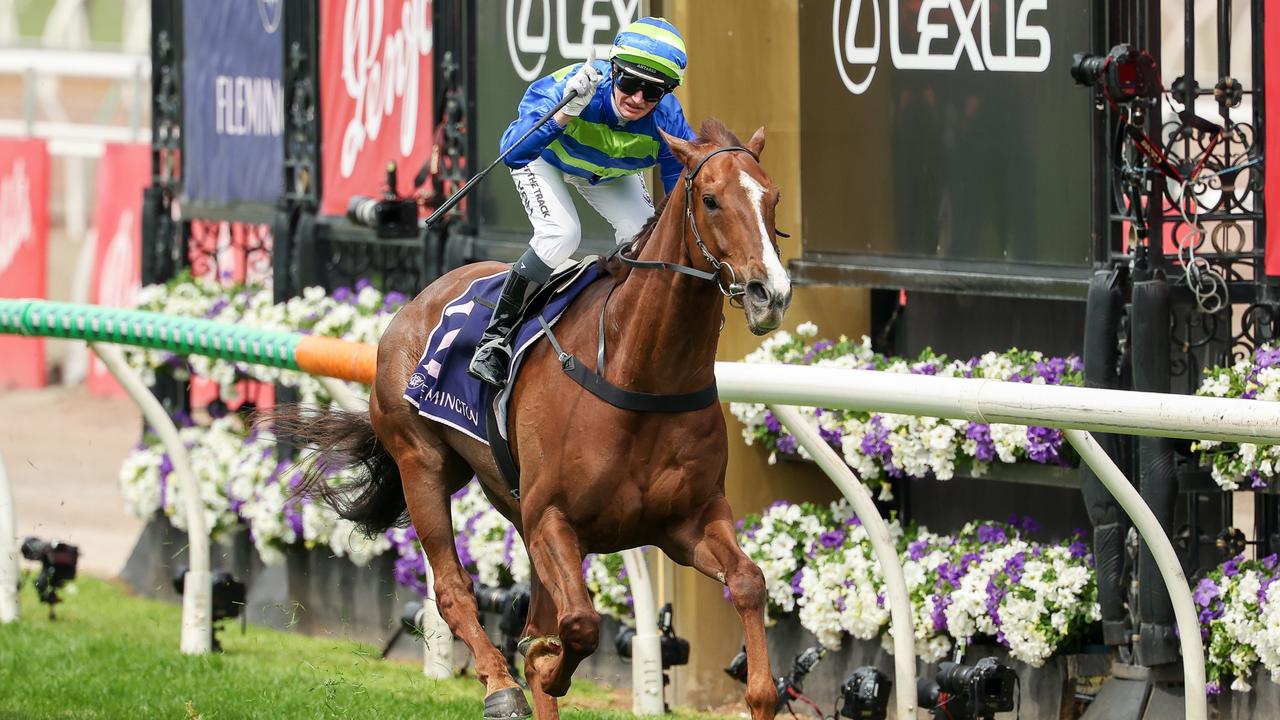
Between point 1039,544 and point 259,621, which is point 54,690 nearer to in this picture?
point 259,621

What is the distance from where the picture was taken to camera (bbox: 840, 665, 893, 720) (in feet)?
19.7

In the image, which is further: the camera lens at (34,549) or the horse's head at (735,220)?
the camera lens at (34,549)

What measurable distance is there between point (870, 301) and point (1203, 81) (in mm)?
6030

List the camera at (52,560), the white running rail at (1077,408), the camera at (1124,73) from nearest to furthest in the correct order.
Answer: the white running rail at (1077,408) → the camera at (1124,73) → the camera at (52,560)

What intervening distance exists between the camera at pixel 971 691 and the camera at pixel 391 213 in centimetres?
401

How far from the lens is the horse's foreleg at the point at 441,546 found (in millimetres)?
5824

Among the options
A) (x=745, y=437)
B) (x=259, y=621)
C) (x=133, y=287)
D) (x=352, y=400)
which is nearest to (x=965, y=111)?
(x=745, y=437)

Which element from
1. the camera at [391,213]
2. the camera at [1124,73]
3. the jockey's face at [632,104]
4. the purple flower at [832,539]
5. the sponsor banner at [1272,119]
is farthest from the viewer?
the camera at [391,213]

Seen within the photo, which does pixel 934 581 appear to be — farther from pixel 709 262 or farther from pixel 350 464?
pixel 709 262

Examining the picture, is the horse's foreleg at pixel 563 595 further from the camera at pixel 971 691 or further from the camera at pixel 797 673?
the camera at pixel 797 673

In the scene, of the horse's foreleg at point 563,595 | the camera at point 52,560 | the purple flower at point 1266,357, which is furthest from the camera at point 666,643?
the camera at point 52,560

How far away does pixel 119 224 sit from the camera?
15.1m

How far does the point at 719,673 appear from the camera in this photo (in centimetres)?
755

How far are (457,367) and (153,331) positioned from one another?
6.33 ft
